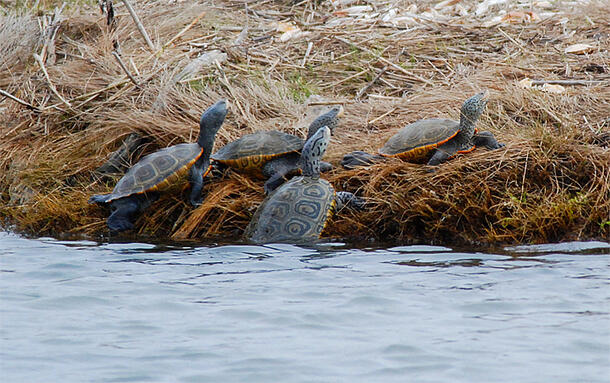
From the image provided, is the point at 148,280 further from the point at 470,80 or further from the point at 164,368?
the point at 470,80

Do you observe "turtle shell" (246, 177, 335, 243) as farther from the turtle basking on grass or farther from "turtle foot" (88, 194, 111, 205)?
"turtle foot" (88, 194, 111, 205)

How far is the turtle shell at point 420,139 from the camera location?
6.79m

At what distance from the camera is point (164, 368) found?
3.84 m

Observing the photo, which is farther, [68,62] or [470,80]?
[68,62]

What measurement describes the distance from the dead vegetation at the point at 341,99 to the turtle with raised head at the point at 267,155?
178 millimetres

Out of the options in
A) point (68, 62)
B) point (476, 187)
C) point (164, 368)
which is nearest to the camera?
point (164, 368)

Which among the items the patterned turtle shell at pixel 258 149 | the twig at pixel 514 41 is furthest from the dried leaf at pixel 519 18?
the patterned turtle shell at pixel 258 149

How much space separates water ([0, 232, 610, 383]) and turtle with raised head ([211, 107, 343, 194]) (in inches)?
44.8

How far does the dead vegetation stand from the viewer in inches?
258

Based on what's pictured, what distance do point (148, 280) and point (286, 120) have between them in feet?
10.9

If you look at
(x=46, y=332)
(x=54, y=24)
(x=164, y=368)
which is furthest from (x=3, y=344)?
(x=54, y=24)

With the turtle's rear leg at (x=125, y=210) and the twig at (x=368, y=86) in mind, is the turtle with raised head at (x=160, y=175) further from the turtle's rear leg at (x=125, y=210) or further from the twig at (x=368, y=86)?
the twig at (x=368, y=86)

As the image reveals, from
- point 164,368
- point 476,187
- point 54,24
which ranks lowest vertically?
point 164,368

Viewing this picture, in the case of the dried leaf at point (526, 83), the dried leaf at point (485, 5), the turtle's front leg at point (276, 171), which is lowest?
the turtle's front leg at point (276, 171)
